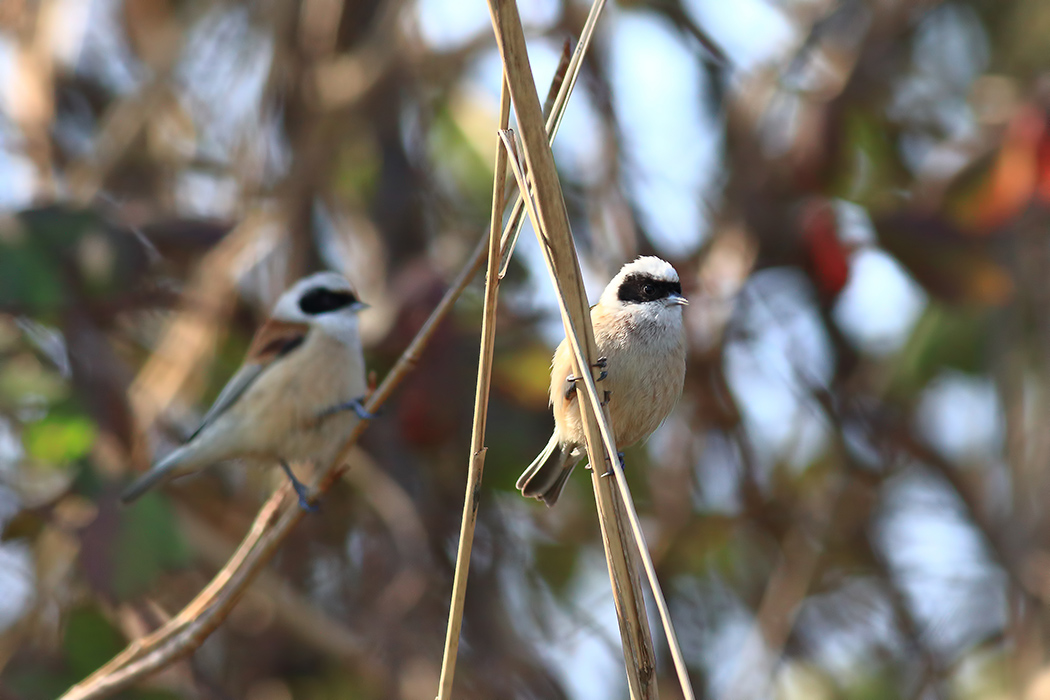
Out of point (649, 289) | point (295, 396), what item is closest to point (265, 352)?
point (295, 396)

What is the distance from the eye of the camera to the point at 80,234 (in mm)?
3658

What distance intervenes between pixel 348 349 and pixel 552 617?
198 cm

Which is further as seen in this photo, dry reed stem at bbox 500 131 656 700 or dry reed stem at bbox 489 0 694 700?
dry reed stem at bbox 500 131 656 700

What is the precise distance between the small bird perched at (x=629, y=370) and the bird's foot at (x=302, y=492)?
1.85 ft

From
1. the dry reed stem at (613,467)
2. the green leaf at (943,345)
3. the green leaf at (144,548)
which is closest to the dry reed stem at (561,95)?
the dry reed stem at (613,467)

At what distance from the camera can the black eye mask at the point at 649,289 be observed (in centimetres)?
296

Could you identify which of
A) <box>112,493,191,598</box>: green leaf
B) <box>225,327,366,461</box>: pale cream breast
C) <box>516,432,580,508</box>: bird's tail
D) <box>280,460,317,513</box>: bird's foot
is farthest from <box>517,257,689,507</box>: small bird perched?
<box>225,327,366,461</box>: pale cream breast

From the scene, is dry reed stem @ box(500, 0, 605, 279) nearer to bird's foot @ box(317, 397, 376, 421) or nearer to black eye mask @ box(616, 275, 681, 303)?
black eye mask @ box(616, 275, 681, 303)

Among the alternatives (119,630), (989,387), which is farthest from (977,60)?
(119,630)

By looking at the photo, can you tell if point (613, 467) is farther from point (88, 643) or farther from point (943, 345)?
point (943, 345)

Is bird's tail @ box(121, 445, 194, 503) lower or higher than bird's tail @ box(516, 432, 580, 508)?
lower

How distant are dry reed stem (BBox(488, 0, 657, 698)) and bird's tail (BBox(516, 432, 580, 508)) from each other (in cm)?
127

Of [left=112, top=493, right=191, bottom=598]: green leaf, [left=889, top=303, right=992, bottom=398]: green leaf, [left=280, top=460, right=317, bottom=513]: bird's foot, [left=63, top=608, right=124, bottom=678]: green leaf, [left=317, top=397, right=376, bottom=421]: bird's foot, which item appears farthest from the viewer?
[left=889, top=303, right=992, bottom=398]: green leaf

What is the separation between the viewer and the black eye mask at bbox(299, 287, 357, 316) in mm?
4367
